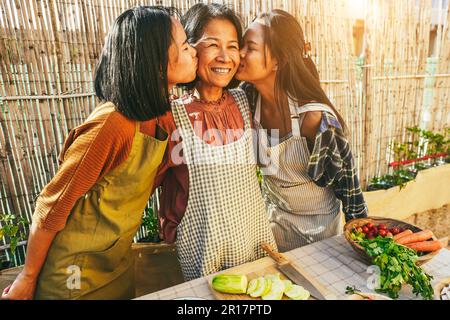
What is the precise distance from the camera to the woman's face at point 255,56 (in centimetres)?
179

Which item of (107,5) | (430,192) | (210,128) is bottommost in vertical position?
(430,192)

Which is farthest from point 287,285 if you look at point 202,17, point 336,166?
point 202,17

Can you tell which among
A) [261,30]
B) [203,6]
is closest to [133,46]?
[203,6]

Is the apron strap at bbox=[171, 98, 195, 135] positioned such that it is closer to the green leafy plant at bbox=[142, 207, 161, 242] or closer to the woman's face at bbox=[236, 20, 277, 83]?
the woman's face at bbox=[236, 20, 277, 83]

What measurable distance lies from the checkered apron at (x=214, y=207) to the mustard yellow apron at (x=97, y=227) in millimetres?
227

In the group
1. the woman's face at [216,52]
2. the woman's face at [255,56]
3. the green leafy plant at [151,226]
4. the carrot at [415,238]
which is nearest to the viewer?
the carrot at [415,238]

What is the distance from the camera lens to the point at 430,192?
415cm

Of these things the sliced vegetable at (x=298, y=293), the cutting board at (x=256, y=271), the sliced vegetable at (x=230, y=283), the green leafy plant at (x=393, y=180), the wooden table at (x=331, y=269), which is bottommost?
the green leafy plant at (x=393, y=180)

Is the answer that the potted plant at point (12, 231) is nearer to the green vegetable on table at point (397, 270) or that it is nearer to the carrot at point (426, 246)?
the green vegetable on table at point (397, 270)

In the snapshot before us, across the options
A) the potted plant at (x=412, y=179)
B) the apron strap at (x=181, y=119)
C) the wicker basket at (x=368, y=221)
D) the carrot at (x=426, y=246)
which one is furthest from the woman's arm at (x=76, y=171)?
the potted plant at (x=412, y=179)

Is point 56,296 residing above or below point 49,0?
below

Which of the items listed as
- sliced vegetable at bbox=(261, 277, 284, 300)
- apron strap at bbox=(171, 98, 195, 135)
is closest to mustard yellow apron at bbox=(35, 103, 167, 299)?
apron strap at bbox=(171, 98, 195, 135)

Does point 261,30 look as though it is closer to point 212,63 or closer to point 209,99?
point 212,63

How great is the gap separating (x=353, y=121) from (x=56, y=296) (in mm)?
3501
